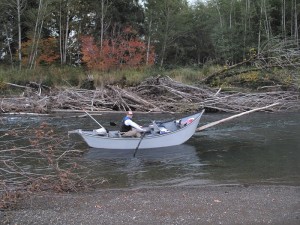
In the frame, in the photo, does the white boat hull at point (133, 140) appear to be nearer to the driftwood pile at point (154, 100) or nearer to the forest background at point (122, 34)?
the driftwood pile at point (154, 100)

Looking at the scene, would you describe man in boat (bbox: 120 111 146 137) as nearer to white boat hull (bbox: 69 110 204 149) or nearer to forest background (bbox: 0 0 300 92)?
white boat hull (bbox: 69 110 204 149)

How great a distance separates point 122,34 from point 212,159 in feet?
103

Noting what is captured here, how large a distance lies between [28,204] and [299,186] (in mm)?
6121

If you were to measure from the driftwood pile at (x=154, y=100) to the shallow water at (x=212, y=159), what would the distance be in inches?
151

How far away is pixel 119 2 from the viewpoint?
146 feet

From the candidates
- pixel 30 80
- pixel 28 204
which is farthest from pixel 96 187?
pixel 30 80

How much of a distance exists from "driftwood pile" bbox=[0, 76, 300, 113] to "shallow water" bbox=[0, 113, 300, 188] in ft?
12.6

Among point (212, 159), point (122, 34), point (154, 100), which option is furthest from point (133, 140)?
point (122, 34)

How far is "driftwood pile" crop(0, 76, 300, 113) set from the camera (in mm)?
24844

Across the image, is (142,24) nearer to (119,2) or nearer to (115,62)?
(119,2)

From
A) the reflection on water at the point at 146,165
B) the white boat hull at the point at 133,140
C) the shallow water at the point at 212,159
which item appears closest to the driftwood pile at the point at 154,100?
the shallow water at the point at 212,159

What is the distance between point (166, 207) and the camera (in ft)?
27.4

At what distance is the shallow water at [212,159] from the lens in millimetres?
11320

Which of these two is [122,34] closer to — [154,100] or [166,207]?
[154,100]
